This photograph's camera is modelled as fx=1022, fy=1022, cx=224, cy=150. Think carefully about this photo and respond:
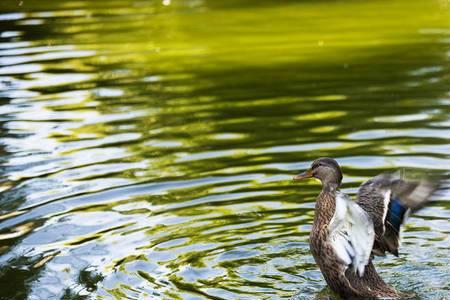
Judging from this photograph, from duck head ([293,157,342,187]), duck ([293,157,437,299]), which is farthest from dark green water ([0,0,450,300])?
duck head ([293,157,342,187])

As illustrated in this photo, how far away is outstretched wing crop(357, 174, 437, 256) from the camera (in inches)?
290

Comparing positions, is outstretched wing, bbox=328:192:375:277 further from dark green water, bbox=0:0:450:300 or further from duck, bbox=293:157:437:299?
dark green water, bbox=0:0:450:300

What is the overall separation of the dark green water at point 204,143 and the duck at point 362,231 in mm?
332

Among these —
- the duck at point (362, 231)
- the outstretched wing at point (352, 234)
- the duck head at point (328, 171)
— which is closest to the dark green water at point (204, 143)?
the duck at point (362, 231)

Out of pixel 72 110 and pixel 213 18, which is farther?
pixel 213 18

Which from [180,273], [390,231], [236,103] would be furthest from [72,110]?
[390,231]

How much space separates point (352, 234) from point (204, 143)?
469 centimetres

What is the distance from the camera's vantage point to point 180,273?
26.0 feet

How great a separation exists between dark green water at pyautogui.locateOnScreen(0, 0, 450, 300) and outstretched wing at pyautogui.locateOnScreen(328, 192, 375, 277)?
1.68ft

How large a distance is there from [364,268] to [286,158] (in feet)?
11.6

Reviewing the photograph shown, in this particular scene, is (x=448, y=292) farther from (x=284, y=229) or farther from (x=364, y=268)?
(x=284, y=229)

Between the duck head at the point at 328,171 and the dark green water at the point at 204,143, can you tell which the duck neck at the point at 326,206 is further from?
the dark green water at the point at 204,143

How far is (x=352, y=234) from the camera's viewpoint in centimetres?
717

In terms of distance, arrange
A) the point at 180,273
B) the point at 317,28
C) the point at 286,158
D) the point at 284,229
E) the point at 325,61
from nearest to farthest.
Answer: the point at 180,273, the point at 284,229, the point at 286,158, the point at 325,61, the point at 317,28
